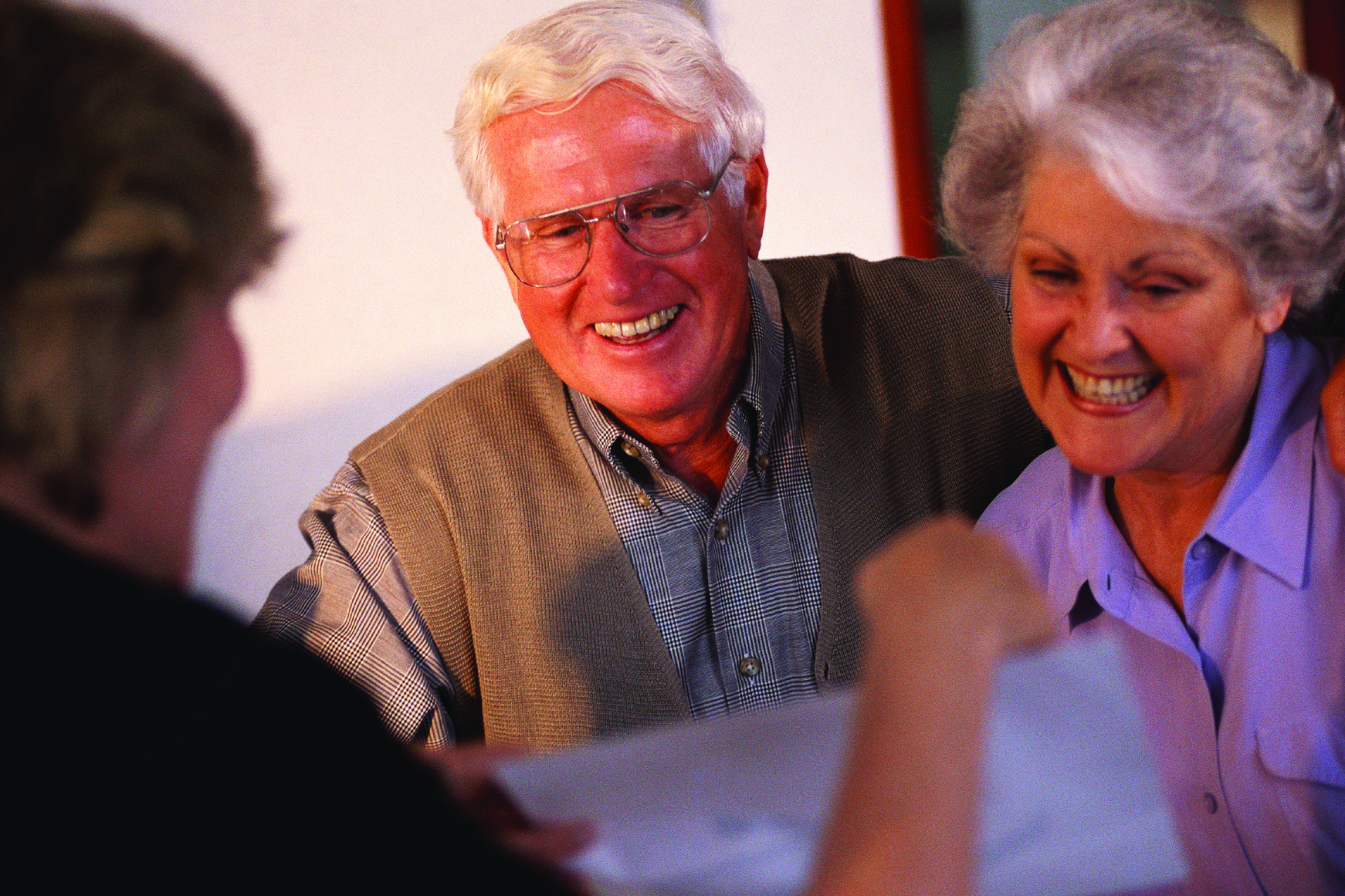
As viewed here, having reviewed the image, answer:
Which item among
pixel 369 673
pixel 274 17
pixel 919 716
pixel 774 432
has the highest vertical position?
pixel 274 17

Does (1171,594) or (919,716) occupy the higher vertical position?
(919,716)

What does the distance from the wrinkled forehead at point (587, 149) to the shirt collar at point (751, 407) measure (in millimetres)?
272

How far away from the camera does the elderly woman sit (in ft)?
3.50

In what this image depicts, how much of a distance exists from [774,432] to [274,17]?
1.76 m

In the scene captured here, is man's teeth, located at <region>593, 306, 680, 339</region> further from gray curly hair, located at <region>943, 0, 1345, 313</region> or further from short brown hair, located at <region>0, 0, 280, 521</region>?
short brown hair, located at <region>0, 0, 280, 521</region>

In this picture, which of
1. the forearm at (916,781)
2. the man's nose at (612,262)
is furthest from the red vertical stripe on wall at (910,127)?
the forearm at (916,781)

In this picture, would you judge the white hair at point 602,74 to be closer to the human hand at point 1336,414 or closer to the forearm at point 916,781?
the human hand at point 1336,414

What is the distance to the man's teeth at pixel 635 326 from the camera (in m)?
1.57

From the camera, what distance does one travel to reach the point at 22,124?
59 cm

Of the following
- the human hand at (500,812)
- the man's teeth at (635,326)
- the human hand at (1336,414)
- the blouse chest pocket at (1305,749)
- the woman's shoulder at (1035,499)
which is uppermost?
the man's teeth at (635,326)

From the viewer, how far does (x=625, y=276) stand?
1.55 metres

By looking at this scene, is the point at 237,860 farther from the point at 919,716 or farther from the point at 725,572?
the point at 725,572

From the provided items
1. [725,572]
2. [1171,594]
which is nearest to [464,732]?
[725,572]

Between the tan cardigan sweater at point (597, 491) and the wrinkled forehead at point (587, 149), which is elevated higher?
the wrinkled forehead at point (587, 149)
